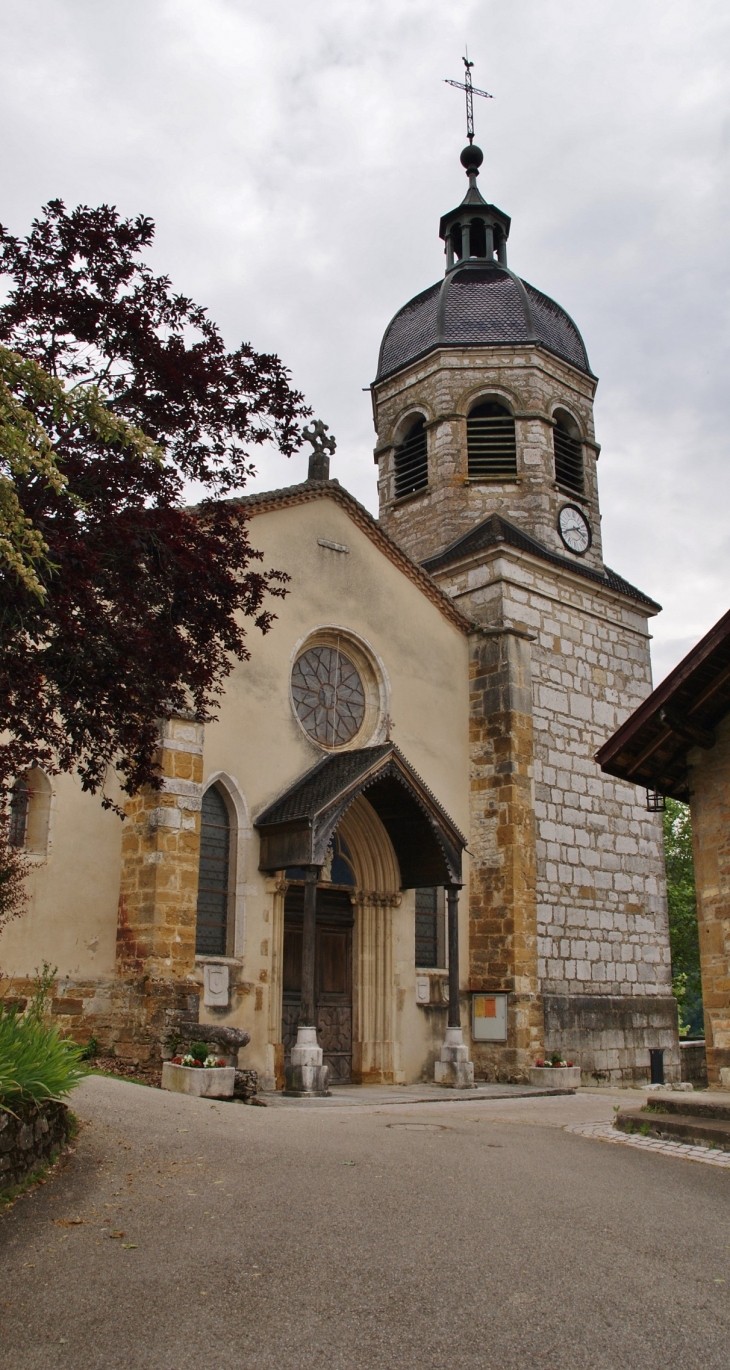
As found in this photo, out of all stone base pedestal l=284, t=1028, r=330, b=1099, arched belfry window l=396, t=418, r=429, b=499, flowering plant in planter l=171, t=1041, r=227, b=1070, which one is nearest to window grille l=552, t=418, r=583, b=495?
arched belfry window l=396, t=418, r=429, b=499

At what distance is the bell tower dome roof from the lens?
67.5 feet

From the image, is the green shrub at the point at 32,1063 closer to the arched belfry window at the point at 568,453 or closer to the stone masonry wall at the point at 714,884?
the stone masonry wall at the point at 714,884

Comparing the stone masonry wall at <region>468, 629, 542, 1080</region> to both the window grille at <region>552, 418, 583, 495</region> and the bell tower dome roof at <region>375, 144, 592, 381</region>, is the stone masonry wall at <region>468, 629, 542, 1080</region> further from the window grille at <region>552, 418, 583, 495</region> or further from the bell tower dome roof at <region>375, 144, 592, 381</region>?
the bell tower dome roof at <region>375, 144, 592, 381</region>

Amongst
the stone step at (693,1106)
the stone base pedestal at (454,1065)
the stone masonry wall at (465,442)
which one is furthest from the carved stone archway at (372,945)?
the stone masonry wall at (465,442)

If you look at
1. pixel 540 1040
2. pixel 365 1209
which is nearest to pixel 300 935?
pixel 540 1040

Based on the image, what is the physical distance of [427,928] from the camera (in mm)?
16125

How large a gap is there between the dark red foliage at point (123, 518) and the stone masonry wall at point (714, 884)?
504 cm

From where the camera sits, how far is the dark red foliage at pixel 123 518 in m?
6.01

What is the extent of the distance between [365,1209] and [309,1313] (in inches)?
67.7

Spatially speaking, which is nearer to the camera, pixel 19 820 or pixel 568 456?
pixel 19 820

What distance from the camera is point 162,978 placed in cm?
1213

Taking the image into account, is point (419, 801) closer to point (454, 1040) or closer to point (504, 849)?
point (504, 849)

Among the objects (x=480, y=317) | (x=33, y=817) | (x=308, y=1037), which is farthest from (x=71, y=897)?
(x=480, y=317)

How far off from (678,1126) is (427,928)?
7519 mm
